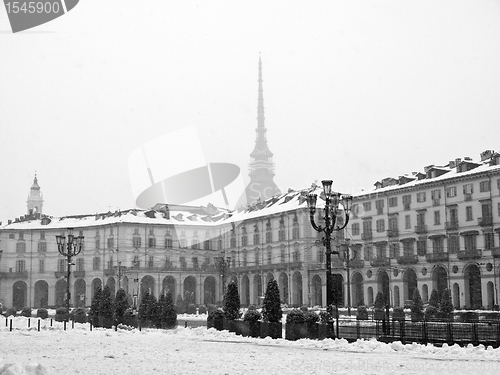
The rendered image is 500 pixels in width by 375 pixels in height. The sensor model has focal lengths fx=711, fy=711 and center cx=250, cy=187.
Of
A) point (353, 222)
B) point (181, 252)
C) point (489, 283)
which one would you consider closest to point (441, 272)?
point (489, 283)

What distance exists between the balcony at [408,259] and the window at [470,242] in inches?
210

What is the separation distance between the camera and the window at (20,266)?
9038 centimetres

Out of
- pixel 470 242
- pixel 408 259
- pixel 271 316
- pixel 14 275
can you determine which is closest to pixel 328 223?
pixel 271 316

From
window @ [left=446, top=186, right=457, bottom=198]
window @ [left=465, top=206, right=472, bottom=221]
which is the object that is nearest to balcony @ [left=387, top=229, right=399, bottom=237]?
window @ [left=446, top=186, right=457, bottom=198]

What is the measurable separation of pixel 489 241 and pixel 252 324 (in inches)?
1432

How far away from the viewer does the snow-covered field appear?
1750 cm

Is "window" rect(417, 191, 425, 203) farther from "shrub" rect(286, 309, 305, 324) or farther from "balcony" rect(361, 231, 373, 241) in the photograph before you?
"shrub" rect(286, 309, 305, 324)

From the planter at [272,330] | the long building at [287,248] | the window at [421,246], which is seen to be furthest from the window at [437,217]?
the planter at [272,330]

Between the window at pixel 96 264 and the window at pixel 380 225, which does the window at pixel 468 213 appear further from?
the window at pixel 96 264

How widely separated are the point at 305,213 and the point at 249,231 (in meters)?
11.6

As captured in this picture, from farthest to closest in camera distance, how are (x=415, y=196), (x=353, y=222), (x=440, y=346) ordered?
(x=353, y=222), (x=415, y=196), (x=440, y=346)

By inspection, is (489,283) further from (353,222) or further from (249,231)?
(249,231)

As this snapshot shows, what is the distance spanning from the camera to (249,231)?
287ft

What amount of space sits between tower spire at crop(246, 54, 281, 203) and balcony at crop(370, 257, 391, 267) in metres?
105
